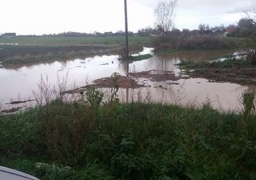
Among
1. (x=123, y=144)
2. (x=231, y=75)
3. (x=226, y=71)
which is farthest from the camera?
(x=226, y=71)

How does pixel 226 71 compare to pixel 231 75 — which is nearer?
pixel 231 75

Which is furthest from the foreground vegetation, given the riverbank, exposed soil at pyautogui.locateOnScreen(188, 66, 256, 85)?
the riverbank

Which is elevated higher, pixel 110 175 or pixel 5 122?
pixel 5 122

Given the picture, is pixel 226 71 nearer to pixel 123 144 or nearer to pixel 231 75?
pixel 231 75

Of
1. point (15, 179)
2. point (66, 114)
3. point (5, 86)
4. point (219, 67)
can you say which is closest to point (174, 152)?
point (66, 114)

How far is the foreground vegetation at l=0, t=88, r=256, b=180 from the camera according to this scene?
153 inches

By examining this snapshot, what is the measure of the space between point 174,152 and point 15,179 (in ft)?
8.66

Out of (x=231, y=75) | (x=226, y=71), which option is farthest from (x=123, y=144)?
(x=226, y=71)

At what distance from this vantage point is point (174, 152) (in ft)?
13.9

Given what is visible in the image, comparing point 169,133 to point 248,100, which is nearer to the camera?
point 248,100

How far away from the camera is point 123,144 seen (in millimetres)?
4242

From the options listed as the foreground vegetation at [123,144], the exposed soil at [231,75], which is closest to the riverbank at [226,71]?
the exposed soil at [231,75]

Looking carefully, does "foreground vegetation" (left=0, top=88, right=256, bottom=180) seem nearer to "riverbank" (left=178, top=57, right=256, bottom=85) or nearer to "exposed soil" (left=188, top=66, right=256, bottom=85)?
"exposed soil" (left=188, top=66, right=256, bottom=85)

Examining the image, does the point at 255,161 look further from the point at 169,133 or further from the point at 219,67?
the point at 219,67
